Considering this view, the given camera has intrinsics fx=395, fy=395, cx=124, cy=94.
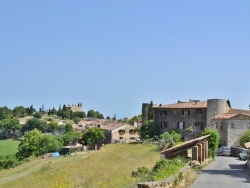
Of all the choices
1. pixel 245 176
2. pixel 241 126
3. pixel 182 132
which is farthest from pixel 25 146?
pixel 245 176

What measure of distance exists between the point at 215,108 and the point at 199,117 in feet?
19.8

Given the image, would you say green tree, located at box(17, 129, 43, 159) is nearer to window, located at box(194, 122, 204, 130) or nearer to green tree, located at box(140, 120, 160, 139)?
green tree, located at box(140, 120, 160, 139)

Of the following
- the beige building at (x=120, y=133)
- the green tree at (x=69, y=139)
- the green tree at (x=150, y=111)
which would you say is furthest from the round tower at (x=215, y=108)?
the green tree at (x=69, y=139)

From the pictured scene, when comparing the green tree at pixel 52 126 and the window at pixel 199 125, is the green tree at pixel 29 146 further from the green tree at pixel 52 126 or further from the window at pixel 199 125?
the green tree at pixel 52 126

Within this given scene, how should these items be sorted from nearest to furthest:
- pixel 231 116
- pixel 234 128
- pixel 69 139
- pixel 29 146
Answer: pixel 234 128 < pixel 231 116 < pixel 29 146 < pixel 69 139

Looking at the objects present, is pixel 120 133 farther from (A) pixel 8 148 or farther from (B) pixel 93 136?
(A) pixel 8 148

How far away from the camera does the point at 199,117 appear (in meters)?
75.7

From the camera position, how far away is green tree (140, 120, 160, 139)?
265 feet

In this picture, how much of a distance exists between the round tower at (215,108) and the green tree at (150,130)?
44.2 ft

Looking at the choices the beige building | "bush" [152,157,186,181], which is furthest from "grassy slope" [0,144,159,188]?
the beige building

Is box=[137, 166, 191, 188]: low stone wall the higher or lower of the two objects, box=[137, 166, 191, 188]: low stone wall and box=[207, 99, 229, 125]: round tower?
the lower

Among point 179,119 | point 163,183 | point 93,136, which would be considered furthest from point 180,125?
point 163,183

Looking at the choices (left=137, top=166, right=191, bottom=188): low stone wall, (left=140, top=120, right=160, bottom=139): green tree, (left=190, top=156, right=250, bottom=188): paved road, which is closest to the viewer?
(left=137, top=166, right=191, bottom=188): low stone wall

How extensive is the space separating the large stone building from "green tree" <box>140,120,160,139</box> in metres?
0.95
